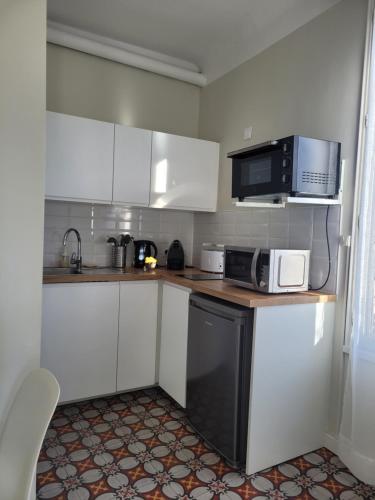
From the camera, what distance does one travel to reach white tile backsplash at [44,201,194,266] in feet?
9.06

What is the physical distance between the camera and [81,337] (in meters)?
2.42

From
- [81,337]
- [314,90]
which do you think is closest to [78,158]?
[81,337]

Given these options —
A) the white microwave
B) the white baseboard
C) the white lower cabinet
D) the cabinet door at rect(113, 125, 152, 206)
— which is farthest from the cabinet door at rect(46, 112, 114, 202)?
the white baseboard

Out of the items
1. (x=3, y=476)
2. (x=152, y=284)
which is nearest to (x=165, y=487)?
(x=3, y=476)

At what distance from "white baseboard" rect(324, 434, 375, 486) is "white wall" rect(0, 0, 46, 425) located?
1.64 m

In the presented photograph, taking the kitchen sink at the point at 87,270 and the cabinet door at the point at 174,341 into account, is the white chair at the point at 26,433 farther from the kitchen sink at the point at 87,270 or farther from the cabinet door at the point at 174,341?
the kitchen sink at the point at 87,270

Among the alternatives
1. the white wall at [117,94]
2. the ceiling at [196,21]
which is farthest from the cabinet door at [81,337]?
the ceiling at [196,21]

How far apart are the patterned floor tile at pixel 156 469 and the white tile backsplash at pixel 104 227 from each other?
119 cm

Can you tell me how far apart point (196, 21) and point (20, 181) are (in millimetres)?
1859

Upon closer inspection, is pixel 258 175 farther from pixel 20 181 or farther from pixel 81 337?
pixel 81 337

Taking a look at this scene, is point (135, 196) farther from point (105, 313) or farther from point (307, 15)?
point (307, 15)

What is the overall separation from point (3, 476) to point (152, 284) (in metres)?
1.72

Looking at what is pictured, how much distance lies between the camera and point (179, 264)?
301 centimetres

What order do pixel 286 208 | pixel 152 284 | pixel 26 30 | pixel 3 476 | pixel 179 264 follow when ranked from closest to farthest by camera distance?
pixel 3 476, pixel 26 30, pixel 286 208, pixel 152 284, pixel 179 264
